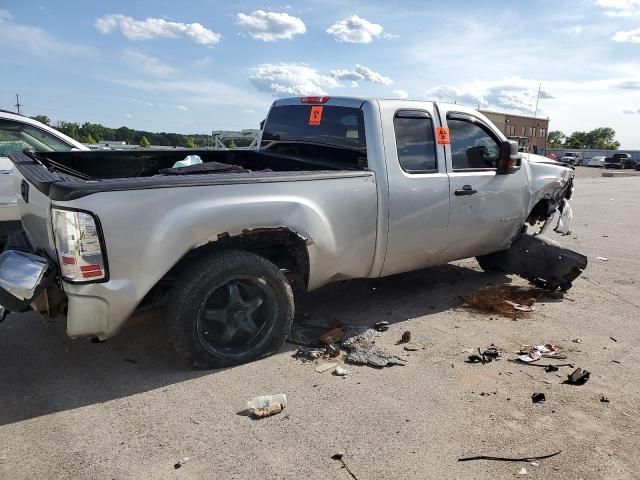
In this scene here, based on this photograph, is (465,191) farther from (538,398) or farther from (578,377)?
(538,398)

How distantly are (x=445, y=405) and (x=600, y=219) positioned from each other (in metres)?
9.92

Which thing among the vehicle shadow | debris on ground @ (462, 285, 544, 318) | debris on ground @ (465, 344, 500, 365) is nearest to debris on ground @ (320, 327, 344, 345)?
the vehicle shadow

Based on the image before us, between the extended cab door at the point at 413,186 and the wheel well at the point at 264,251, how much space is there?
83cm

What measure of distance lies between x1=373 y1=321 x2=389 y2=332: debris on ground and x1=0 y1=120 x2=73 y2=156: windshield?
170 inches

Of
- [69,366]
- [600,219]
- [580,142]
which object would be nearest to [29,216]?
[69,366]

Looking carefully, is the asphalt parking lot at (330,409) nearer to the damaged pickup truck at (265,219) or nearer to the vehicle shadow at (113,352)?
the vehicle shadow at (113,352)

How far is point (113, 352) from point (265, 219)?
1582 mm

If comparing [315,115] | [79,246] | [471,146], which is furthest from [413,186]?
[79,246]

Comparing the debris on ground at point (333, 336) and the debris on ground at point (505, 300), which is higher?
the debris on ground at point (505, 300)

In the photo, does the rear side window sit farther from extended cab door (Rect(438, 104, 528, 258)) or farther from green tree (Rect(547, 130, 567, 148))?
green tree (Rect(547, 130, 567, 148))

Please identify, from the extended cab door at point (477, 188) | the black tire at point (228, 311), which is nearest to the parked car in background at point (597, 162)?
the extended cab door at point (477, 188)

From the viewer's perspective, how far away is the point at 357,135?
425 cm

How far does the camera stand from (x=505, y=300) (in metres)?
5.10

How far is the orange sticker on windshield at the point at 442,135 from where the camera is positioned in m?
4.62
